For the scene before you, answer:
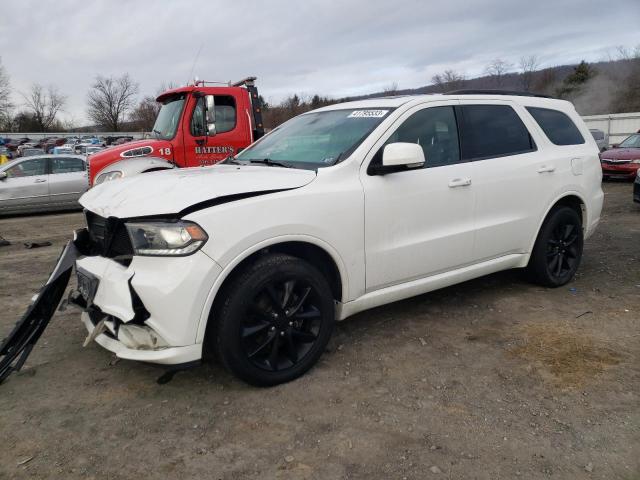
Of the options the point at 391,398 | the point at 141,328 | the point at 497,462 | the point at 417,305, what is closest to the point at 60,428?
the point at 141,328

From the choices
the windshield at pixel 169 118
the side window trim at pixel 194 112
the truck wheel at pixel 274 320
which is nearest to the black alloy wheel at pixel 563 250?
the truck wheel at pixel 274 320

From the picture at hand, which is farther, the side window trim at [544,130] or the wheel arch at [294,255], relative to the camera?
the side window trim at [544,130]

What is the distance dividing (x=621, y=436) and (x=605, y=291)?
8.18ft

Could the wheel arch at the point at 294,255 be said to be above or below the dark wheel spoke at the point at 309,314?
above

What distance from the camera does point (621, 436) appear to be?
2.51 metres

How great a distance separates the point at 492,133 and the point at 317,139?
150 centimetres

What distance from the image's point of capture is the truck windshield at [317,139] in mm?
3447

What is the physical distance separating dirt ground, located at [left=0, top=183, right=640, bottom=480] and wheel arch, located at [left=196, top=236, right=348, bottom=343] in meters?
0.51

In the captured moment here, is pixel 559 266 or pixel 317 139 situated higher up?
pixel 317 139

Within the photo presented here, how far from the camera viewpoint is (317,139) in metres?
3.73

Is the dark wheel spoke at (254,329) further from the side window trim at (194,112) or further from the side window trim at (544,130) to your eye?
the side window trim at (194,112)

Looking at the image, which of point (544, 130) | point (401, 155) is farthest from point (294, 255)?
point (544, 130)

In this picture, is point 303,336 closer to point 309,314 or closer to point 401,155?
point 309,314

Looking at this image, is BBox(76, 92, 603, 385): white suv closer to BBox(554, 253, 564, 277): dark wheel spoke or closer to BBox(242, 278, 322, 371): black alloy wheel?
A: BBox(242, 278, 322, 371): black alloy wheel
